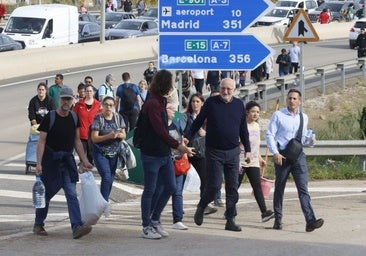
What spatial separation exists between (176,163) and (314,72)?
2027 centimetres

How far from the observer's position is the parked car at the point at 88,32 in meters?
50.8

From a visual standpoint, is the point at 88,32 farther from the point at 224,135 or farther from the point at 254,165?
the point at 224,135

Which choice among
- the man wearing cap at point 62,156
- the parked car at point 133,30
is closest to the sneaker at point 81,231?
the man wearing cap at point 62,156

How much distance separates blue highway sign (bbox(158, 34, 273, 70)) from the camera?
17.2 m

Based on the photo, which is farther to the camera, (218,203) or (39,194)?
(218,203)

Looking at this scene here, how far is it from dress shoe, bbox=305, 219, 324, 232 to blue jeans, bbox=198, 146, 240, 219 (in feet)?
2.87

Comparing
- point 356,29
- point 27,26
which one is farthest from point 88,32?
point 356,29

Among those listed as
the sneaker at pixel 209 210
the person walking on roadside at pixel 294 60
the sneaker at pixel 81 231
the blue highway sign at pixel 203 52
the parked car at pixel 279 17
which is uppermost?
the blue highway sign at pixel 203 52

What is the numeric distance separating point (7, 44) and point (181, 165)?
2927 cm

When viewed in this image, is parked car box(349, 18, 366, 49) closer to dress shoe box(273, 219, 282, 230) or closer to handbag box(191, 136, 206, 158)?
handbag box(191, 136, 206, 158)

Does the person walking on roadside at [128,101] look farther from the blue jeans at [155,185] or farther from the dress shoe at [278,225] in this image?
the blue jeans at [155,185]

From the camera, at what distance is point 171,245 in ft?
40.3

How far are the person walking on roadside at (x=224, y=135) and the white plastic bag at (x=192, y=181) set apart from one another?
47.9 inches

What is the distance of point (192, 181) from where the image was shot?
1434 cm
